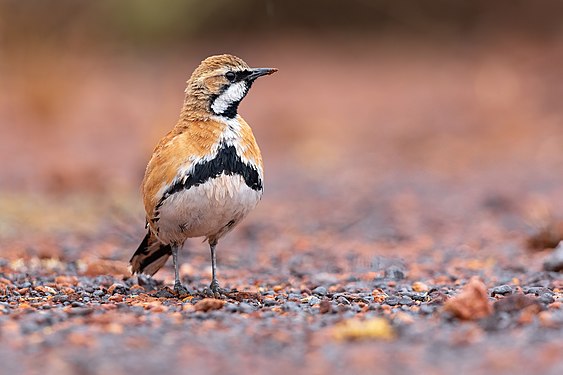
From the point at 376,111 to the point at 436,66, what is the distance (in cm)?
304

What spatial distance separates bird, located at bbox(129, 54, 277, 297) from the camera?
604 centimetres

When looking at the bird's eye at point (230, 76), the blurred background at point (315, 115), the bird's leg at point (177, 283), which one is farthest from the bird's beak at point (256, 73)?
the blurred background at point (315, 115)

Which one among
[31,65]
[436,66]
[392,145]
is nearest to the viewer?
[392,145]

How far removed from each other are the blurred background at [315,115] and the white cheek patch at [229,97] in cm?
224

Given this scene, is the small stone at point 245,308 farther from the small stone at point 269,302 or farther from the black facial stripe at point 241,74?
the black facial stripe at point 241,74

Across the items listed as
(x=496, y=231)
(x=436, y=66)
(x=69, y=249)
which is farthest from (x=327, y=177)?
(x=436, y=66)

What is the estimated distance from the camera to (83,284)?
673 centimetres

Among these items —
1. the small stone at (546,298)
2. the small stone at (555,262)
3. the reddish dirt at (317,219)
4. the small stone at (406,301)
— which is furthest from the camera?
the small stone at (555,262)

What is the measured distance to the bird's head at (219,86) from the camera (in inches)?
256

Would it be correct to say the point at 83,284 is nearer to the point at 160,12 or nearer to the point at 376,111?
the point at 376,111

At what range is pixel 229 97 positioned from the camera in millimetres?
6539

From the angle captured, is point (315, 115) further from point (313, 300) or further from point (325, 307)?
point (325, 307)

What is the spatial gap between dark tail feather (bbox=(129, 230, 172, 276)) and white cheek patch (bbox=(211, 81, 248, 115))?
1060 mm

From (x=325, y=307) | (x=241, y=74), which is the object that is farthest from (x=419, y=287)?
(x=241, y=74)
